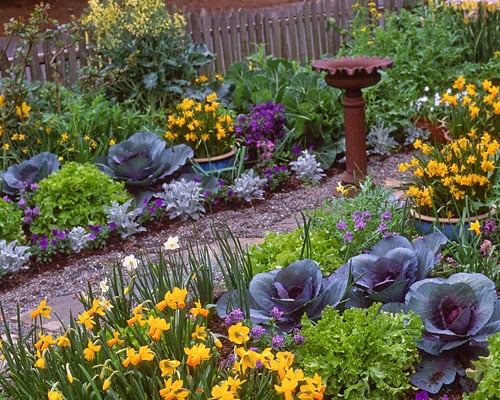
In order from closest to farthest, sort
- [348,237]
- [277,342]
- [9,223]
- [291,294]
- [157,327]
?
[157,327], [277,342], [291,294], [348,237], [9,223]

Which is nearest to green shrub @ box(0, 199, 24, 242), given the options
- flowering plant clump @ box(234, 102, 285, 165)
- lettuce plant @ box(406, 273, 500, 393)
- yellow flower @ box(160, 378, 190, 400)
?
flowering plant clump @ box(234, 102, 285, 165)

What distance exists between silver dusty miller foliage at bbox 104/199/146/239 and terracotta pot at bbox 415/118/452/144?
2823mm

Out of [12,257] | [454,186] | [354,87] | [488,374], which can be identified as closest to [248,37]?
[354,87]

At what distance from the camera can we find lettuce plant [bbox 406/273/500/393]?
306cm

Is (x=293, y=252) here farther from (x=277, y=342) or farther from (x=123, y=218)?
(x=123, y=218)

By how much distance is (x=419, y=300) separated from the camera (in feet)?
10.5

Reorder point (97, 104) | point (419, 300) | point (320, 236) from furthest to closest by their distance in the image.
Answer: point (97, 104)
point (320, 236)
point (419, 300)

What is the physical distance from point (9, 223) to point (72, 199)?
50cm

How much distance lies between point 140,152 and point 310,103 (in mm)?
1760

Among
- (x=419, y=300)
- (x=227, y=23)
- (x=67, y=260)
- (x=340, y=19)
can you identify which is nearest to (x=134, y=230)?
(x=67, y=260)

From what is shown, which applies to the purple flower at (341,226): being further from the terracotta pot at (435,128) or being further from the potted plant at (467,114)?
the terracotta pot at (435,128)

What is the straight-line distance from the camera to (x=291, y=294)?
3445 mm

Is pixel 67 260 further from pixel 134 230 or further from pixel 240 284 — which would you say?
pixel 240 284

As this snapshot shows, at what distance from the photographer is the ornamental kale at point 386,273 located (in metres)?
3.41
